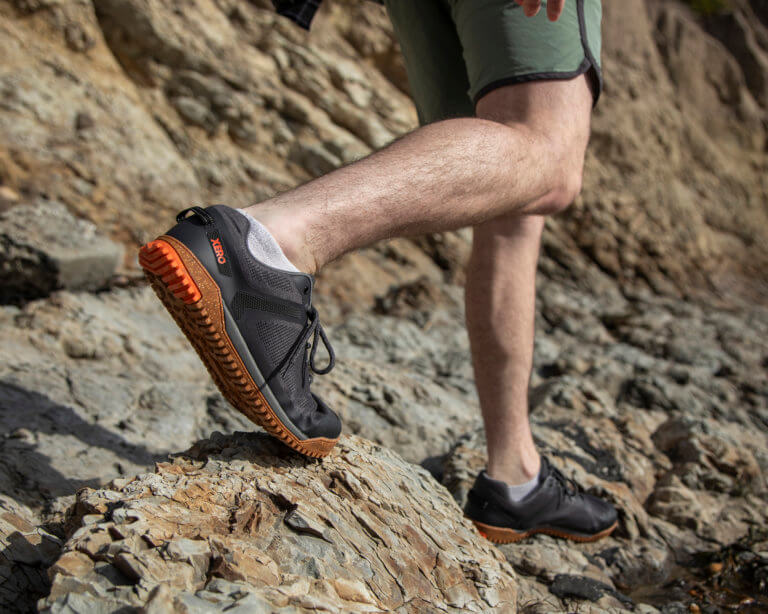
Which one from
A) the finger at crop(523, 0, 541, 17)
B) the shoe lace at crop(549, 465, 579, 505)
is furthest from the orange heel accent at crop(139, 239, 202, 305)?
the shoe lace at crop(549, 465, 579, 505)

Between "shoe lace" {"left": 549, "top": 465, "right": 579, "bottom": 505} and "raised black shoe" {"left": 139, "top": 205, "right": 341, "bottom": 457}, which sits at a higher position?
"raised black shoe" {"left": 139, "top": 205, "right": 341, "bottom": 457}

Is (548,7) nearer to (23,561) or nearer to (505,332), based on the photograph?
(505,332)

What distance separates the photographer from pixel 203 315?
3.52 ft

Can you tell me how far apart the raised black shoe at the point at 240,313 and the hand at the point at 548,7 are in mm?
710

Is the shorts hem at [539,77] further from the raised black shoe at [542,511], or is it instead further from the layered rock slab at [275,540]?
the raised black shoe at [542,511]

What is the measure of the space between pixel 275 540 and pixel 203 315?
42cm

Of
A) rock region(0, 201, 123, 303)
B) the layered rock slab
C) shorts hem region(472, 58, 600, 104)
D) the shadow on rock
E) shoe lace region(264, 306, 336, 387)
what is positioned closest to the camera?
the layered rock slab

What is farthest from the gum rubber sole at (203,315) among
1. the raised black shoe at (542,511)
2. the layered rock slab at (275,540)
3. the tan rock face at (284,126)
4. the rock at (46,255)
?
the tan rock face at (284,126)

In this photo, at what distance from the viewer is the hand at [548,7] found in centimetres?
125

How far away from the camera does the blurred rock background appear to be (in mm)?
1251

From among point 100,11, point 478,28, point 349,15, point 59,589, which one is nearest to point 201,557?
point 59,589

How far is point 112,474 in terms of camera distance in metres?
1.67

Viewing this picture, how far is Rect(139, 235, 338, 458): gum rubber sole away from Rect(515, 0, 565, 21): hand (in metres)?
0.84

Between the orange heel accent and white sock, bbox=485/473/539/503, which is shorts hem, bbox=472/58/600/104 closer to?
the orange heel accent
